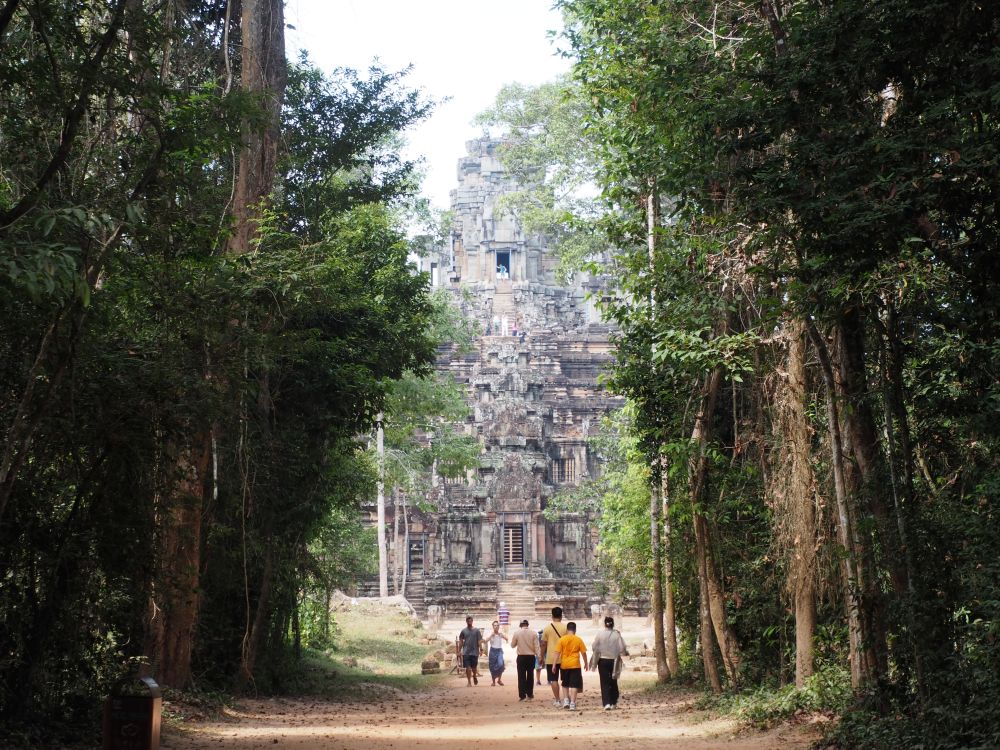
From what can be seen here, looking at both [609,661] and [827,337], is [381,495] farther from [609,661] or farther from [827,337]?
[827,337]

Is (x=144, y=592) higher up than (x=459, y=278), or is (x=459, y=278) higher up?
(x=459, y=278)

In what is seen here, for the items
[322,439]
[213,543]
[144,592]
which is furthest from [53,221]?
[322,439]

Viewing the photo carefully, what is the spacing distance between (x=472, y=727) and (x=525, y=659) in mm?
3806

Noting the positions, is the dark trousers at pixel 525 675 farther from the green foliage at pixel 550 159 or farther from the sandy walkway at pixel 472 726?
the green foliage at pixel 550 159

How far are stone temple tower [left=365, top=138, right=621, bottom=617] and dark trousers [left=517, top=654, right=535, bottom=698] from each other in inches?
710

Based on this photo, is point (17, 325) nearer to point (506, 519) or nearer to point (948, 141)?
point (948, 141)

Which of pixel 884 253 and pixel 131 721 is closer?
pixel 884 253

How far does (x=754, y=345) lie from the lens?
10516 mm

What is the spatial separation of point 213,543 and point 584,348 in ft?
112

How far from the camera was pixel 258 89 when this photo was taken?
12.8m

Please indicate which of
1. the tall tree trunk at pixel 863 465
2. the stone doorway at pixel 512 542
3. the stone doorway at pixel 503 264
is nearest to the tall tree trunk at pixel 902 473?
the tall tree trunk at pixel 863 465

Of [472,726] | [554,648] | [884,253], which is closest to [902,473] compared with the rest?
[884,253]

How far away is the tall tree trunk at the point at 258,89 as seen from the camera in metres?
12.7

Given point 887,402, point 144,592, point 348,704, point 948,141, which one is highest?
point 948,141
